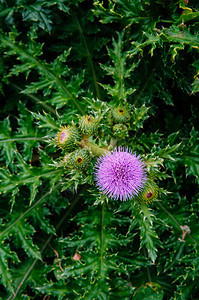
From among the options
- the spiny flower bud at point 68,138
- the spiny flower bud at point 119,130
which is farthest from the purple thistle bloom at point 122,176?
the spiny flower bud at point 68,138

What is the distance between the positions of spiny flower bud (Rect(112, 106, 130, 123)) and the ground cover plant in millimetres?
14

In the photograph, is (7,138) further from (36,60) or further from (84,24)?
(84,24)

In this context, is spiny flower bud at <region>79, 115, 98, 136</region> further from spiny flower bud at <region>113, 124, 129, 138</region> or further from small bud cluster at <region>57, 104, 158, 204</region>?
spiny flower bud at <region>113, 124, 129, 138</region>

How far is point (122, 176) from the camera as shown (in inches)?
108

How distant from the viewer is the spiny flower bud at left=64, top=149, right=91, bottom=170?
2.77 metres

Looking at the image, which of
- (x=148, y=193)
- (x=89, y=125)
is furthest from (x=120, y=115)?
(x=148, y=193)

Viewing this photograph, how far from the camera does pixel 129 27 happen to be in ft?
11.4

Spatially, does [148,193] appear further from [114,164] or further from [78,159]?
[78,159]

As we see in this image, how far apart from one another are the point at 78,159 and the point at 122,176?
451 mm

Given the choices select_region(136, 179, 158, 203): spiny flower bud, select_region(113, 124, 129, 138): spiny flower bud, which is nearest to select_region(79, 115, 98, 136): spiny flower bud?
select_region(113, 124, 129, 138): spiny flower bud

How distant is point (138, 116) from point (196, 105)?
1.32m

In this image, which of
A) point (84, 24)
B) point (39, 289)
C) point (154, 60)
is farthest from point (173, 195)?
point (84, 24)

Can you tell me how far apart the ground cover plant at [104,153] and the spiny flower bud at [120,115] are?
0.5 inches

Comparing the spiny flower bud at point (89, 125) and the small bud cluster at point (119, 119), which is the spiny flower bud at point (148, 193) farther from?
the spiny flower bud at point (89, 125)
